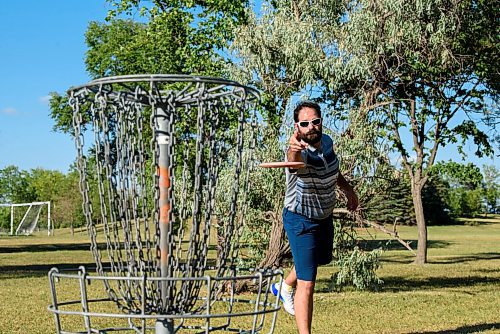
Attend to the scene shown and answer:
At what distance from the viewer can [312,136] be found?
18.8 ft

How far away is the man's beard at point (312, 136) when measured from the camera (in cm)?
570

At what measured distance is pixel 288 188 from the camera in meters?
6.71

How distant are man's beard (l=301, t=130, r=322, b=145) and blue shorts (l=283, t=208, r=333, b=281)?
1.04 m

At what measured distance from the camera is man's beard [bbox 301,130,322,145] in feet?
18.7

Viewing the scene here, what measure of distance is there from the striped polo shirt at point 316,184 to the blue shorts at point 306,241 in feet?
0.26

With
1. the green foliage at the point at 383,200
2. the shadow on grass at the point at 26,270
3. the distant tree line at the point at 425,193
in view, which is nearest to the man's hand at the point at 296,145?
the green foliage at the point at 383,200

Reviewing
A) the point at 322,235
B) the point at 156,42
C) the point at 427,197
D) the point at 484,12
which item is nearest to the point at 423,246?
the point at 484,12

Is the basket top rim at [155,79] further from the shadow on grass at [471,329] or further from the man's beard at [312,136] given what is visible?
the shadow on grass at [471,329]

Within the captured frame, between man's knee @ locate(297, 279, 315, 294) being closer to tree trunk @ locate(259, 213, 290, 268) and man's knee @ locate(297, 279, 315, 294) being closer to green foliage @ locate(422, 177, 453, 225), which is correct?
tree trunk @ locate(259, 213, 290, 268)

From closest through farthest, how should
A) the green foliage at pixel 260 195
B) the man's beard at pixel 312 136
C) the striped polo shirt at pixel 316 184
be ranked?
the man's beard at pixel 312 136 → the striped polo shirt at pixel 316 184 → the green foliage at pixel 260 195

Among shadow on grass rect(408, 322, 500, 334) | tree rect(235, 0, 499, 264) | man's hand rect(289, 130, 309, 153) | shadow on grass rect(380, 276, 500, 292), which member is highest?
tree rect(235, 0, 499, 264)

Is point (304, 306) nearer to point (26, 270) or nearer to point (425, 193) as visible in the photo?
point (26, 270)

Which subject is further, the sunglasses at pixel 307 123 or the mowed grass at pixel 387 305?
the mowed grass at pixel 387 305

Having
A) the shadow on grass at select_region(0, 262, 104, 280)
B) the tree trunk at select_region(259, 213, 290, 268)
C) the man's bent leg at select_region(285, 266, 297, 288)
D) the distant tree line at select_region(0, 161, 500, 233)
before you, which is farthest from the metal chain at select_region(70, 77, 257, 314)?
the distant tree line at select_region(0, 161, 500, 233)
